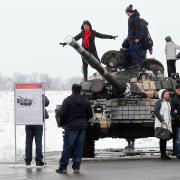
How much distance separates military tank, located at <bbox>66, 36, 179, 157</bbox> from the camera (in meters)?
20.5

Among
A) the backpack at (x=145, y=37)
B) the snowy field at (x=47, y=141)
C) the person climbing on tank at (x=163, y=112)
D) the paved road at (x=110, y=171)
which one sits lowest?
the paved road at (x=110, y=171)

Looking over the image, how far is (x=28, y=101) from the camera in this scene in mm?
17797

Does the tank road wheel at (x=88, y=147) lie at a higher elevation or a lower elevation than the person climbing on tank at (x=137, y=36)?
lower

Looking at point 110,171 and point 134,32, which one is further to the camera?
point 134,32

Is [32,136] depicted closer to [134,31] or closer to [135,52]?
[135,52]

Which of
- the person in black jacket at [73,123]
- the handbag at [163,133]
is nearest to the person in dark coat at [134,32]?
the handbag at [163,133]

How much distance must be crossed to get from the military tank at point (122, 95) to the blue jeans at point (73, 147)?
115 inches

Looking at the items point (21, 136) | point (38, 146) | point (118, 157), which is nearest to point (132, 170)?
point (38, 146)

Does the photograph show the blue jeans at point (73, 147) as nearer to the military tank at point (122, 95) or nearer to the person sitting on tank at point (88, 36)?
the military tank at point (122, 95)

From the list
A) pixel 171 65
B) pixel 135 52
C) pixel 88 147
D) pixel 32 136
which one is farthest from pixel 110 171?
pixel 171 65

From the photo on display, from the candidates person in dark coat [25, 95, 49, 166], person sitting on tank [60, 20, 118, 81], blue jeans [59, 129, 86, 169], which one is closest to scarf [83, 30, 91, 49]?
person sitting on tank [60, 20, 118, 81]

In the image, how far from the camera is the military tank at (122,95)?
2053 cm

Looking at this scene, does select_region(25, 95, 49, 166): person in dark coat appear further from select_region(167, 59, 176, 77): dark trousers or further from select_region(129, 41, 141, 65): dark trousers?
select_region(167, 59, 176, 77): dark trousers

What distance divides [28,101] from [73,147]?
1.76 metres
